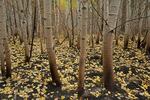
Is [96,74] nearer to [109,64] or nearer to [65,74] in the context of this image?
[65,74]

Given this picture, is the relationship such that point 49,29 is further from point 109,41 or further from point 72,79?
point 72,79

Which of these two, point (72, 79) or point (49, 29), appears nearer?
point (49, 29)

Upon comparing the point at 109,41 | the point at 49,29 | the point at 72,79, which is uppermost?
the point at 49,29

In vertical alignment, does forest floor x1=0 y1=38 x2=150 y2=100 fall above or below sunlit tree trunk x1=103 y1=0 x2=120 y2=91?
below

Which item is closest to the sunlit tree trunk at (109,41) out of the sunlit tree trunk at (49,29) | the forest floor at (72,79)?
the forest floor at (72,79)

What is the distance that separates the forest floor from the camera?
17.0 ft

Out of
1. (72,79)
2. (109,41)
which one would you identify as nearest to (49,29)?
(109,41)

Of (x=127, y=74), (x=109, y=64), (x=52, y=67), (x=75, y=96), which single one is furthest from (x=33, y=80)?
(x=127, y=74)

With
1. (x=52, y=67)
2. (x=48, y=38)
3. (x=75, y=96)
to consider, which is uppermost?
(x=48, y=38)

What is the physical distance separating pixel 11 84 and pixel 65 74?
1.52 metres

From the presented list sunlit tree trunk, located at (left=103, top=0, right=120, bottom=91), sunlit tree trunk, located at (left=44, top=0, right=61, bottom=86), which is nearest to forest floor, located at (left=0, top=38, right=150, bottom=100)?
sunlit tree trunk, located at (left=103, top=0, right=120, bottom=91)

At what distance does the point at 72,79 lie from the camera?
6.07 metres

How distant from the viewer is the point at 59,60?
798cm

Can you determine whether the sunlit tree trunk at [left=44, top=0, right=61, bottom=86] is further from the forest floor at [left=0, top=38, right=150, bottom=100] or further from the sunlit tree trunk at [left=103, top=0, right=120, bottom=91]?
the sunlit tree trunk at [left=103, top=0, right=120, bottom=91]
